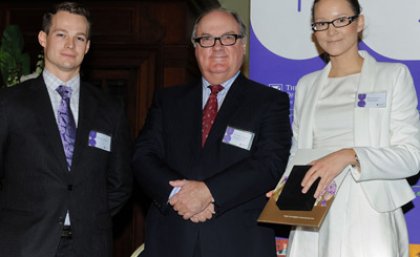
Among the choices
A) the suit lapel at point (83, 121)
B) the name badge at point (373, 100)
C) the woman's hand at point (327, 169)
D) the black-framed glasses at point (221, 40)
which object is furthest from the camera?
the black-framed glasses at point (221, 40)

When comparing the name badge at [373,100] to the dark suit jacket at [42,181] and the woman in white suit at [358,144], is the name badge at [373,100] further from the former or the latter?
the dark suit jacket at [42,181]

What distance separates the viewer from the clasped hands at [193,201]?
258 cm

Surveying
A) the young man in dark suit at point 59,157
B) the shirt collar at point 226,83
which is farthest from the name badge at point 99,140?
the shirt collar at point 226,83

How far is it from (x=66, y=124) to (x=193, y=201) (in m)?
0.72

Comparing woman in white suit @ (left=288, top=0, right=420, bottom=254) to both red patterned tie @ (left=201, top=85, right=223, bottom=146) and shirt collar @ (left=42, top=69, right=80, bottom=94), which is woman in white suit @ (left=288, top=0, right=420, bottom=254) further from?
shirt collar @ (left=42, top=69, right=80, bottom=94)

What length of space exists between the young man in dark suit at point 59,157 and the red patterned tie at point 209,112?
0.47m

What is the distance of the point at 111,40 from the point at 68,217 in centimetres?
286

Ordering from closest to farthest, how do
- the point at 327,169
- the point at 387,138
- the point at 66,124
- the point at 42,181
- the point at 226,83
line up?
the point at 327,169, the point at 387,138, the point at 42,181, the point at 66,124, the point at 226,83

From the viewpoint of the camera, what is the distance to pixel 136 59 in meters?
5.34

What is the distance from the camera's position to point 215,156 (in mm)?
2721

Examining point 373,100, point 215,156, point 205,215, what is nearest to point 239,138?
point 215,156

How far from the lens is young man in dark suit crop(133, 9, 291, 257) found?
2.64 metres

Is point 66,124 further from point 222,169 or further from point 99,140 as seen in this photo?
point 222,169

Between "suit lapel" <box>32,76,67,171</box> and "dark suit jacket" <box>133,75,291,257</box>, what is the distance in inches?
14.1
